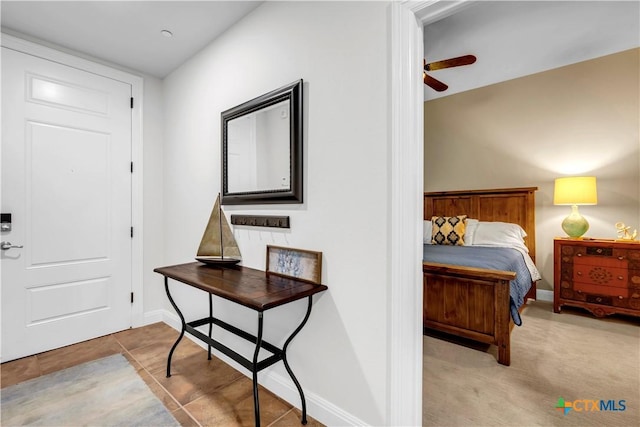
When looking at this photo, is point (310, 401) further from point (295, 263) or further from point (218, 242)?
point (218, 242)

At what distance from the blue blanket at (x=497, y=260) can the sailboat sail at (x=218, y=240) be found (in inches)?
71.0

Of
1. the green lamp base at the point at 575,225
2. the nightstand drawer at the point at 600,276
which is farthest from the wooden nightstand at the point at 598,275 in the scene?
the green lamp base at the point at 575,225

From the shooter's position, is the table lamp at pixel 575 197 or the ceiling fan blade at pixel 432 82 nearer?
the ceiling fan blade at pixel 432 82

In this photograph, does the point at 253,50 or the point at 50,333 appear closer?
the point at 253,50

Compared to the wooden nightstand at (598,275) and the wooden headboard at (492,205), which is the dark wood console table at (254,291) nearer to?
the wooden nightstand at (598,275)

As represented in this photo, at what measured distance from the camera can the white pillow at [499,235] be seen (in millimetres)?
3561

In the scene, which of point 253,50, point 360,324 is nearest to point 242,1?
point 253,50

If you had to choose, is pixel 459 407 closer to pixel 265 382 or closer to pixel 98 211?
pixel 265 382

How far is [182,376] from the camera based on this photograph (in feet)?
6.62

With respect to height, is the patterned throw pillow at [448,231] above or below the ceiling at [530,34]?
below

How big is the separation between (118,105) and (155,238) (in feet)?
4.29

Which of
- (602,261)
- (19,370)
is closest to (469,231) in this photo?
(602,261)

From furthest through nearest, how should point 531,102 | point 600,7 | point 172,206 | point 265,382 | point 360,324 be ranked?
point 531,102, point 172,206, point 600,7, point 265,382, point 360,324

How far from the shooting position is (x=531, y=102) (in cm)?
379
